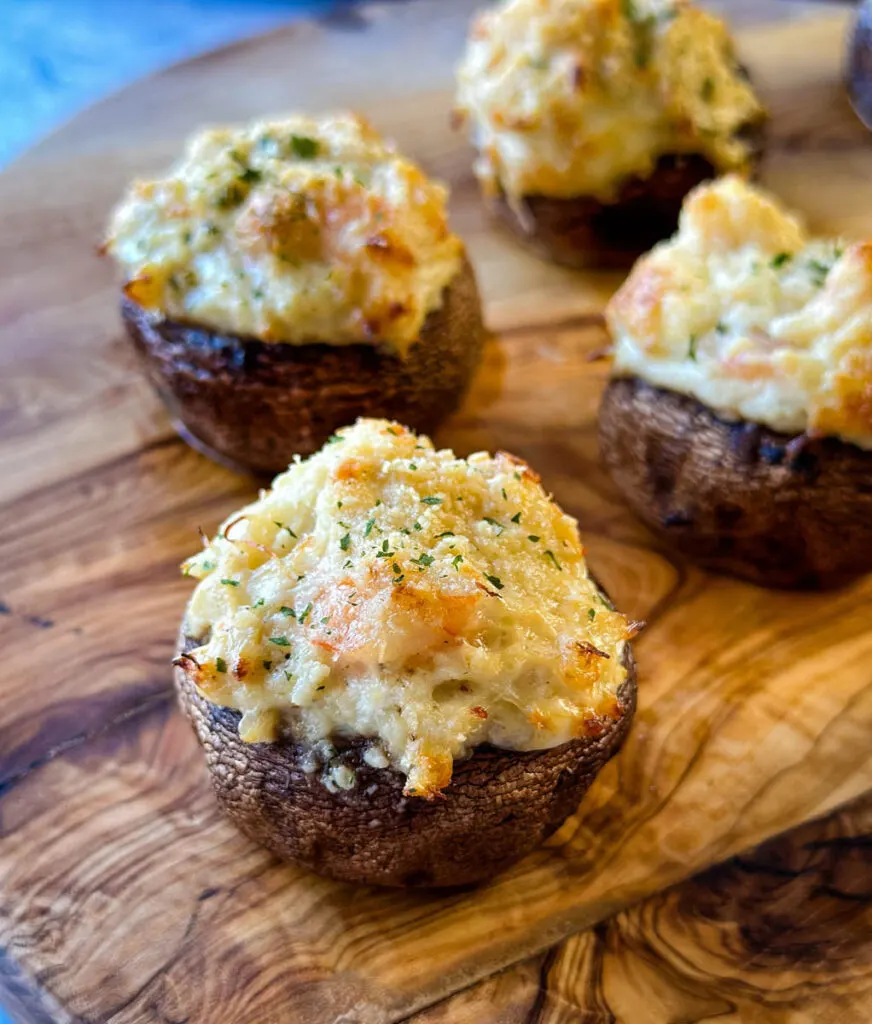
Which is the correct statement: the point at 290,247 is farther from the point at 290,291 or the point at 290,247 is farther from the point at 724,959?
the point at 724,959

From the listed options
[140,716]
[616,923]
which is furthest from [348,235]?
[616,923]

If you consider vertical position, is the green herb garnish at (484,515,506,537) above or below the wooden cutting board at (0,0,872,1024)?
above

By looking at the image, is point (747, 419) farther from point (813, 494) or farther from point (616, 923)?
point (616, 923)

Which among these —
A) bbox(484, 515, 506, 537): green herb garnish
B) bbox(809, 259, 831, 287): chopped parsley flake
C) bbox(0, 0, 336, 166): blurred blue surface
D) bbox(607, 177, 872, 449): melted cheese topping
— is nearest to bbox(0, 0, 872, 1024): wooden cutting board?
bbox(607, 177, 872, 449): melted cheese topping

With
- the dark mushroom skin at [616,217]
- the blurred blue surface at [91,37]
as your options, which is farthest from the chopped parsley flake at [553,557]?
the blurred blue surface at [91,37]

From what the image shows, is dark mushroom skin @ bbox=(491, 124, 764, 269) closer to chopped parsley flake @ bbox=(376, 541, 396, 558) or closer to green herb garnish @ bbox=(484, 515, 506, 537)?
green herb garnish @ bbox=(484, 515, 506, 537)

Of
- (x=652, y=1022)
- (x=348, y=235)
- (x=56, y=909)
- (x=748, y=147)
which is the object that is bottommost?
(x=652, y=1022)

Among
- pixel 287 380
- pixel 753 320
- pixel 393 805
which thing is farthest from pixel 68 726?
pixel 753 320
